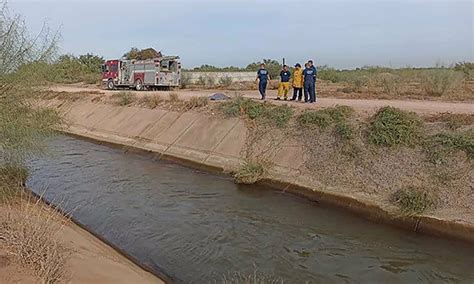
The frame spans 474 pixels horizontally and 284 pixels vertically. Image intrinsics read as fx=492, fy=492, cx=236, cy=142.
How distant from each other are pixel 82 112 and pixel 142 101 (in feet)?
22.5

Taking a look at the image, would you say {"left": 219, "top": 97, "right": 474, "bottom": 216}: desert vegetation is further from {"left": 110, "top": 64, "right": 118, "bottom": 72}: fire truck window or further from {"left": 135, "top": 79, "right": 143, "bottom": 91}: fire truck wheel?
{"left": 110, "top": 64, "right": 118, "bottom": 72}: fire truck window

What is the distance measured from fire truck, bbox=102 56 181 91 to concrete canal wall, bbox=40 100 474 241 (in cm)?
697

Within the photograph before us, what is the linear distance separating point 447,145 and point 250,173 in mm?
6654

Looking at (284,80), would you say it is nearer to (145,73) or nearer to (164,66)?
(164,66)

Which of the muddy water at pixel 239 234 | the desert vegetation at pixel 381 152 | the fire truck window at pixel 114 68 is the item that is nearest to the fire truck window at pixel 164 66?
the fire truck window at pixel 114 68

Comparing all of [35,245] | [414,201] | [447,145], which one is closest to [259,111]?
[447,145]

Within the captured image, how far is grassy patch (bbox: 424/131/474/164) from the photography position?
14.5 meters

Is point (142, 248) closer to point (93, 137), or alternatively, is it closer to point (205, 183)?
point (205, 183)

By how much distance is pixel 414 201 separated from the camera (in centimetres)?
1359

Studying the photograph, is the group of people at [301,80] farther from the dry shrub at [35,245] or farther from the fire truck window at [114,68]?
the fire truck window at [114,68]

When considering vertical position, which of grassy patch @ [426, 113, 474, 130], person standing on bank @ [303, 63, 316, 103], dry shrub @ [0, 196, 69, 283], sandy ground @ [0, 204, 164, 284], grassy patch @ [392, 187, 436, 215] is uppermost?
person standing on bank @ [303, 63, 316, 103]

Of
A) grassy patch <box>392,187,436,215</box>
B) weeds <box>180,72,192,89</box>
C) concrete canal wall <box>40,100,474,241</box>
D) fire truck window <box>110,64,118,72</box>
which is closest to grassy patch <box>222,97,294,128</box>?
concrete canal wall <box>40,100,474,241</box>

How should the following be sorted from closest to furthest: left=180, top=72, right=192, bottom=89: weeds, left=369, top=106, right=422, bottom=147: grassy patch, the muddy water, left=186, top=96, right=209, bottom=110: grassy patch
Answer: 1. the muddy water
2. left=369, top=106, right=422, bottom=147: grassy patch
3. left=186, top=96, right=209, bottom=110: grassy patch
4. left=180, top=72, right=192, bottom=89: weeds

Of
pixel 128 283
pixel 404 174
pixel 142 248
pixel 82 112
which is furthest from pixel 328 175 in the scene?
pixel 82 112
